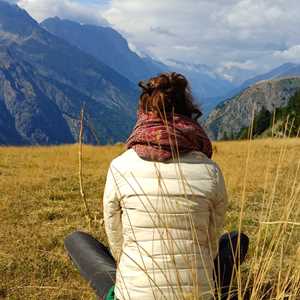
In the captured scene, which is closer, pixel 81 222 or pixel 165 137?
pixel 165 137

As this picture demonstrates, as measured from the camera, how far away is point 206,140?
3.18 m

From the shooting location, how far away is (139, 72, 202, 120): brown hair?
317 cm

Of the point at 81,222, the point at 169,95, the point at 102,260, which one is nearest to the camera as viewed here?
the point at 169,95

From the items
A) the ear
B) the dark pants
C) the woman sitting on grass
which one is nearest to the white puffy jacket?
the woman sitting on grass

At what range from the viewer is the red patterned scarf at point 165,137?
3027mm

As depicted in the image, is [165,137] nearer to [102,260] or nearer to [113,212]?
[113,212]

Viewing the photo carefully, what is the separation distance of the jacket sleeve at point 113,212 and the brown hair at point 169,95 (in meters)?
0.45

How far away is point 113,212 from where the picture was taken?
10.7 ft

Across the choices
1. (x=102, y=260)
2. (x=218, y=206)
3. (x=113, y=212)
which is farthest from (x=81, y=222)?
(x=218, y=206)

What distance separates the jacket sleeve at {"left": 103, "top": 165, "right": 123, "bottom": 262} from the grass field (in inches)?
9.9

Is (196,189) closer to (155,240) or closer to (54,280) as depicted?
(155,240)

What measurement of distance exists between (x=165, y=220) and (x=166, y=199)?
114mm

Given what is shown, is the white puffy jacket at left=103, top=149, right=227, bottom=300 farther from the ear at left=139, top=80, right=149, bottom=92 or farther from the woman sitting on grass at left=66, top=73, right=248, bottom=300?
the ear at left=139, top=80, right=149, bottom=92

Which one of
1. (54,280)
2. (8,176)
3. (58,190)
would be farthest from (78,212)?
(8,176)
